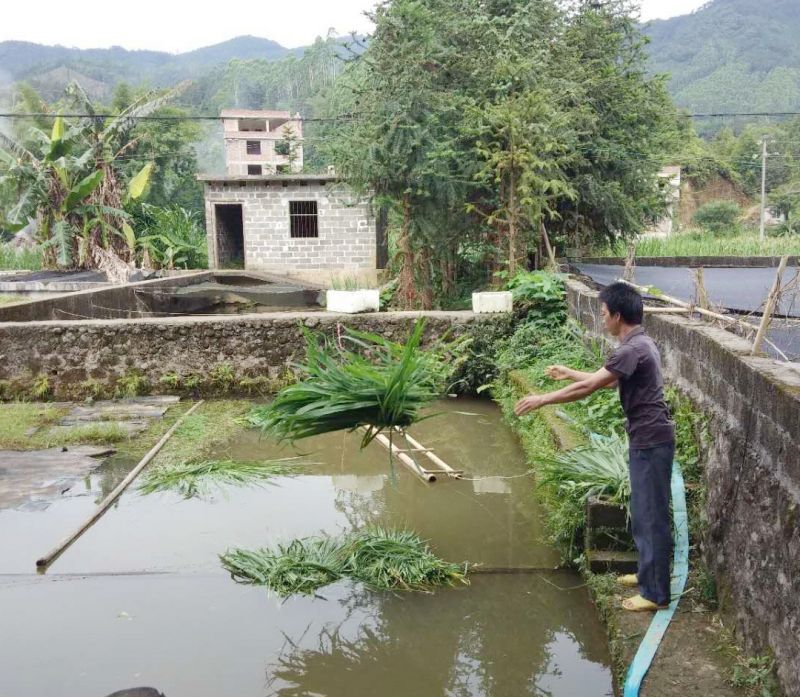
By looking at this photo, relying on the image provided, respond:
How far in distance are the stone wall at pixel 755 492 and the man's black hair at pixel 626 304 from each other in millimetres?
527

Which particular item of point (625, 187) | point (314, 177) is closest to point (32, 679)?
point (625, 187)

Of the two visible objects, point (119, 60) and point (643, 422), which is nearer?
point (643, 422)

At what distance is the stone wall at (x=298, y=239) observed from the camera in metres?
19.1

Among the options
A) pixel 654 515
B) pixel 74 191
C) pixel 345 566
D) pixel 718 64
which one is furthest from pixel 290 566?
pixel 718 64

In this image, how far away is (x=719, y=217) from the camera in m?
39.1

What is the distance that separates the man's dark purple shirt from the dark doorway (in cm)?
1742

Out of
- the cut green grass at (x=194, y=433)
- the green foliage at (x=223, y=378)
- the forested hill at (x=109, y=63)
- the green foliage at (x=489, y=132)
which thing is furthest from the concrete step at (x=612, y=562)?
the forested hill at (x=109, y=63)

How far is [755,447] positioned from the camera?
3.40 meters

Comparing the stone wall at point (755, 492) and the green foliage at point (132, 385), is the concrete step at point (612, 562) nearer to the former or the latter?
the stone wall at point (755, 492)

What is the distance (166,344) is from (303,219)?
1105cm

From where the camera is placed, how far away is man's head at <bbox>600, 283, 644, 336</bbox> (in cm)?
365

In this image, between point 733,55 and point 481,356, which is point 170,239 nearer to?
point 481,356

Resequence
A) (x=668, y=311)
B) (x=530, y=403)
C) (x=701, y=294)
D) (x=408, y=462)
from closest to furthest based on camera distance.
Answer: (x=530, y=403) < (x=668, y=311) < (x=701, y=294) < (x=408, y=462)

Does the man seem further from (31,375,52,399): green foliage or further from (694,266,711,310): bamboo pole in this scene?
(31,375,52,399): green foliage
